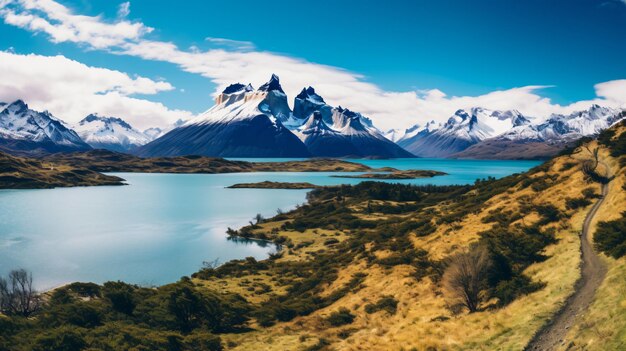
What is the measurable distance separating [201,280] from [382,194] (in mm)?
100602

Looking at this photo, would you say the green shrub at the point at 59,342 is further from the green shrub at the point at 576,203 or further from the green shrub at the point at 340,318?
the green shrub at the point at 576,203

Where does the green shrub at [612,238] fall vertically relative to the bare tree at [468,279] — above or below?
above

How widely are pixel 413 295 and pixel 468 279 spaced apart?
9.02 m

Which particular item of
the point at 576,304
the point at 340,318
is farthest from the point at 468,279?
the point at 340,318

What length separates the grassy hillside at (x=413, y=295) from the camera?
88.9 ft

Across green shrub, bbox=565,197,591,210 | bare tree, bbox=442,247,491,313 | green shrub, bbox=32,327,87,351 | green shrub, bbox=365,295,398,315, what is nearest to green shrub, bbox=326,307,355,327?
green shrub, bbox=365,295,398,315

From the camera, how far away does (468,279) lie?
1276 inches

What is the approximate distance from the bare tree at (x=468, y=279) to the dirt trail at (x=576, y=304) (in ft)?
21.6

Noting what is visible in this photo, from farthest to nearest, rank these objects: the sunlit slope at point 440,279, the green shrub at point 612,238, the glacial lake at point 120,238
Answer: the glacial lake at point 120,238, the green shrub at point 612,238, the sunlit slope at point 440,279

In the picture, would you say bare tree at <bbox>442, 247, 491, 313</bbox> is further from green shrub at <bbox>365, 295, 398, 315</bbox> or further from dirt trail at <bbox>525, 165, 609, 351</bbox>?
dirt trail at <bbox>525, 165, 609, 351</bbox>

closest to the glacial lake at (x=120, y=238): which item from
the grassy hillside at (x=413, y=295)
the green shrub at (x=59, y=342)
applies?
the grassy hillside at (x=413, y=295)

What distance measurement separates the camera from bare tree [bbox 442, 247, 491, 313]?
32.2 metres

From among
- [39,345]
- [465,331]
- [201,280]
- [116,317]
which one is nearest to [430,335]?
[465,331]

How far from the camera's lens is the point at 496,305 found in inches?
1206
